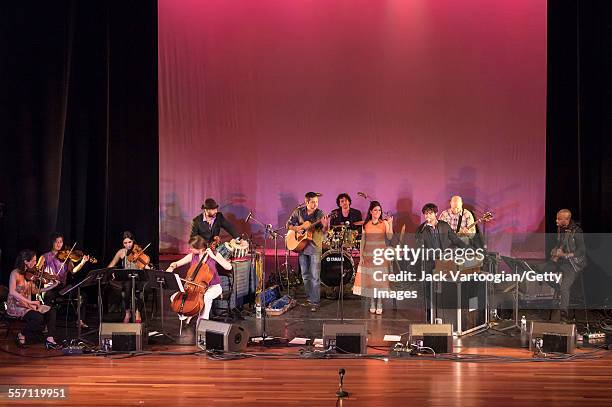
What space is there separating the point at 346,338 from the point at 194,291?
6.47ft

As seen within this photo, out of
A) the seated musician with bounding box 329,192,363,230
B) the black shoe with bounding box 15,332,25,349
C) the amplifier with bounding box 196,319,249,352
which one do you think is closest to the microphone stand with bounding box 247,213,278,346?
the amplifier with bounding box 196,319,249,352

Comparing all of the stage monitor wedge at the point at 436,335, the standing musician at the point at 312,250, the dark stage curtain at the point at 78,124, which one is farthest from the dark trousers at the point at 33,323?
the stage monitor wedge at the point at 436,335

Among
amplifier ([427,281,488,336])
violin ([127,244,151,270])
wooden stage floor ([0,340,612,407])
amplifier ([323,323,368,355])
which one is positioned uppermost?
violin ([127,244,151,270])

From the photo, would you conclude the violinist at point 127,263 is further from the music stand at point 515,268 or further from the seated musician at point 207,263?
the music stand at point 515,268

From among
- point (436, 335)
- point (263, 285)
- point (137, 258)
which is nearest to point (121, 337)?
point (137, 258)

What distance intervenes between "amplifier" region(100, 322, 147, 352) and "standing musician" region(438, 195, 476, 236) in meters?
4.12

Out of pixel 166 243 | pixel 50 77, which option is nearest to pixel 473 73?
pixel 166 243

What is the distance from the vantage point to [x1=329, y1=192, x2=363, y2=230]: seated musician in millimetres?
11635

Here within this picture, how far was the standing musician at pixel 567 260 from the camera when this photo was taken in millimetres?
9672

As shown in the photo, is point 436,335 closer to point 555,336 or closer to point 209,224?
point 555,336

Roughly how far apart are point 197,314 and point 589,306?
528 cm

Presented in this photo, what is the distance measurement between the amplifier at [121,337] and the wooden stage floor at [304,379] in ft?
0.59

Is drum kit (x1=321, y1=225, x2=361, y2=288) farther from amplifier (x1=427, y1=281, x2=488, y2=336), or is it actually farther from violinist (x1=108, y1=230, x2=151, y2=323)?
violinist (x1=108, y1=230, x2=151, y2=323)

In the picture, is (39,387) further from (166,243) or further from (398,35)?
(398,35)
